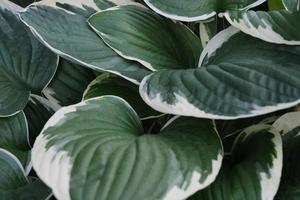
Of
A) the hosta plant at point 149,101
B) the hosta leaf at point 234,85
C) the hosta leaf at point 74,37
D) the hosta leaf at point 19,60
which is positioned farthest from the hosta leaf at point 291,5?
the hosta leaf at point 19,60

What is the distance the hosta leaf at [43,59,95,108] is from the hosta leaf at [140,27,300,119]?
219 millimetres

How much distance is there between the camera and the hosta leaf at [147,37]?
81cm

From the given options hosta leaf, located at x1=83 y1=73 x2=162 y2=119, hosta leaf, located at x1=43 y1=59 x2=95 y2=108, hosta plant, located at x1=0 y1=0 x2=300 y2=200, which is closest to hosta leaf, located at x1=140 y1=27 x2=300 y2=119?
hosta plant, located at x1=0 y1=0 x2=300 y2=200

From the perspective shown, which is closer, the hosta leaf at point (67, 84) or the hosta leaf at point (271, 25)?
the hosta leaf at point (271, 25)

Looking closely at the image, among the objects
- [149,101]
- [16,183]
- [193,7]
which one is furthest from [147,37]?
[16,183]

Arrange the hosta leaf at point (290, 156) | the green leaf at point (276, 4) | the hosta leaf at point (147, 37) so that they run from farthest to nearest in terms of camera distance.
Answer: the green leaf at point (276, 4), the hosta leaf at point (147, 37), the hosta leaf at point (290, 156)

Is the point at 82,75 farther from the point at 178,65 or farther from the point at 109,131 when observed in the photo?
the point at 109,131

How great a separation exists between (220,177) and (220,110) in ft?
0.30

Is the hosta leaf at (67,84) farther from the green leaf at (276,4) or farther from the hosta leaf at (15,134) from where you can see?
the green leaf at (276,4)

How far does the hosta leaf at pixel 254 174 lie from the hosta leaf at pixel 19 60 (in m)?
0.34

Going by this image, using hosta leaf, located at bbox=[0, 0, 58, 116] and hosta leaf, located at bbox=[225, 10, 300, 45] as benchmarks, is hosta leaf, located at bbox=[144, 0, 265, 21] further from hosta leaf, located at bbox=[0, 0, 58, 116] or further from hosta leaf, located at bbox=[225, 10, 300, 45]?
hosta leaf, located at bbox=[0, 0, 58, 116]

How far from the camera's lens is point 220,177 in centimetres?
68

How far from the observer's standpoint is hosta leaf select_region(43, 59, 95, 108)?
0.90m

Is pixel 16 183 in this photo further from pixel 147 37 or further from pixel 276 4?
pixel 276 4
